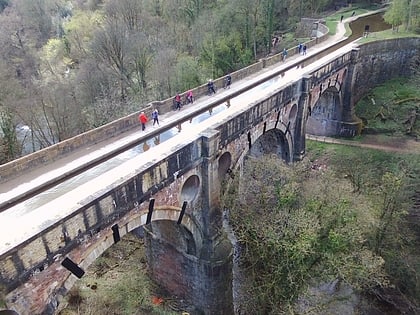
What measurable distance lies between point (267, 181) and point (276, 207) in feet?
4.08

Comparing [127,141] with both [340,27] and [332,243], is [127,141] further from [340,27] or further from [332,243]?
[340,27]

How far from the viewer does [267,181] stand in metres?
15.6

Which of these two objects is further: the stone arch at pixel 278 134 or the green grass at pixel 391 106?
the green grass at pixel 391 106

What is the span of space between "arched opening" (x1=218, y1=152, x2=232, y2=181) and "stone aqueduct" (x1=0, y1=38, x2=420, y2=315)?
0.05 metres

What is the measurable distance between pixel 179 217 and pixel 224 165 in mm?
3850

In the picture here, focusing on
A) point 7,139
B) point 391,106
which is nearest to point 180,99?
point 7,139

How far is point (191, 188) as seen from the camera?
15.1 meters

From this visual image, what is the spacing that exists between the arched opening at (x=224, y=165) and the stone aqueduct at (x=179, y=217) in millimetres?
45

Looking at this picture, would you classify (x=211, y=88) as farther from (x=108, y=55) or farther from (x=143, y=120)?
(x=108, y=55)

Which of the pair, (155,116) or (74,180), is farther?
(155,116)

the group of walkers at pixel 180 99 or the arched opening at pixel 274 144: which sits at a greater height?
the group of walkers at pixel 180 99

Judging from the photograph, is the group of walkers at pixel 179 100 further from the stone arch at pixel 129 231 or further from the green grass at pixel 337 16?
the green grass at pixel 337 16

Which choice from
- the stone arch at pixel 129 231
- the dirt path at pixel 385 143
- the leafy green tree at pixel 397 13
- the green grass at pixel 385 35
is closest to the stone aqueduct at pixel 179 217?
the stone arch at pixel 129 231

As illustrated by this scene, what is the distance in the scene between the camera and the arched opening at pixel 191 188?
576 inches
